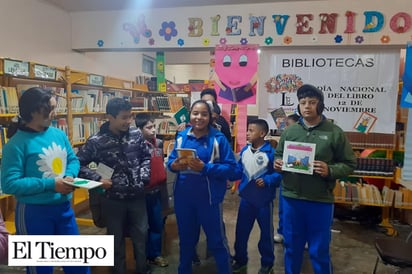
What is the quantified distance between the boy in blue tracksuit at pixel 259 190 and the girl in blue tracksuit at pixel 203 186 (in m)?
0.37

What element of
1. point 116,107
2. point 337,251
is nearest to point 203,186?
point 116,107

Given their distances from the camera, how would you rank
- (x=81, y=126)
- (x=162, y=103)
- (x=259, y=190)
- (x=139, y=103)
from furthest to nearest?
(x=162, y=103), (x=139, y=103), (x=81, y=126), (x=259, y=190)

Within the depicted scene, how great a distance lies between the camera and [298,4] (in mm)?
3637

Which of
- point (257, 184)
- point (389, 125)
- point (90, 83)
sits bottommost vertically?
point (257, 184)

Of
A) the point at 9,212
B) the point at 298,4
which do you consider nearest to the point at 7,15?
the point at 9,212

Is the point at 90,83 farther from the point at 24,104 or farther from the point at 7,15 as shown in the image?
the point at 24,104

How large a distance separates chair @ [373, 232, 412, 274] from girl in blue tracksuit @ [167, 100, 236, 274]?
3.46 ft

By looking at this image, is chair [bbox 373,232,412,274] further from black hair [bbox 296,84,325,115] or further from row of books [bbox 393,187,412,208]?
row of books [bbox 393,187,412,208]

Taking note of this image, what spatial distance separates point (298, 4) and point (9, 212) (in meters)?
3.91

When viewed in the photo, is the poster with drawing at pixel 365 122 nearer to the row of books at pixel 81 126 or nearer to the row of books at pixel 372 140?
the row of books at pixel 372 140

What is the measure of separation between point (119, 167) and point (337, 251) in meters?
2.35

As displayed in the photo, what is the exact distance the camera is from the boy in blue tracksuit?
2498 millimetres

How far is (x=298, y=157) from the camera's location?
2059 mm

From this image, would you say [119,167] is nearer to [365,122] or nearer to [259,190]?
[259,190]
